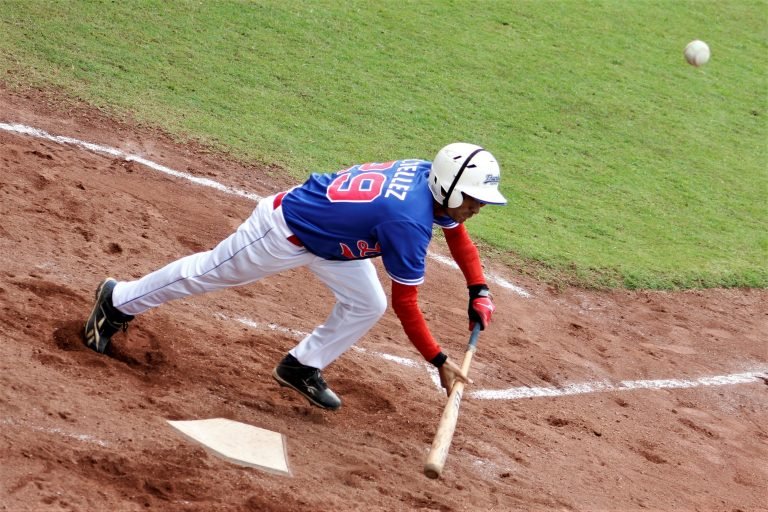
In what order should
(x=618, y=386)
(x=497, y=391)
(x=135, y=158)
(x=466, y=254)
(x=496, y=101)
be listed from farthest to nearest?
(x=496, y=101) → (x=135, y=158) → (x=618, y=386) → (x=497, y=391) → (x=466, y=254)

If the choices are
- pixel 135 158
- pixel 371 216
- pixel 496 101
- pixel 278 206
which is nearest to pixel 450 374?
pixel 371 216

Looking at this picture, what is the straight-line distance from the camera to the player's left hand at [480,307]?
595 cm

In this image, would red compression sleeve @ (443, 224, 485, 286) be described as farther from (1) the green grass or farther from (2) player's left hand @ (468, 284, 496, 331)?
(1) the green grass

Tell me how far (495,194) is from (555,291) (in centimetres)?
357

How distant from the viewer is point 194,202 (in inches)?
330

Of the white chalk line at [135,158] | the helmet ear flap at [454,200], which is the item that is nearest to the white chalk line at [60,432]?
the helmet ear flap at [454,200]

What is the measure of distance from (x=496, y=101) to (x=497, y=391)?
6.15 metres

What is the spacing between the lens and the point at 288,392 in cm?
618

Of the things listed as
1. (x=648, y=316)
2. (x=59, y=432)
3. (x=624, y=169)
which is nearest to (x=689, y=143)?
(x=624, y=169)

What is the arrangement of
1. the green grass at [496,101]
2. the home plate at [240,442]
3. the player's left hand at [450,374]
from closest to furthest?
1. the home plate at [240,442]
2. the player's left hand at [450,374]
3. the green grass at [496,101]

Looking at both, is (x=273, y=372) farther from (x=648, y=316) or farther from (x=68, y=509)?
(x=648, y=316)

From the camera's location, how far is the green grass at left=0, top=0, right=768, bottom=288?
32.3 feet

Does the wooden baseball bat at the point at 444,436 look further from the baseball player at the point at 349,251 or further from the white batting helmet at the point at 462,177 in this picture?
the white batting helmet at the point at 462,177

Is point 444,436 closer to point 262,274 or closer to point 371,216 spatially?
point 371,216
